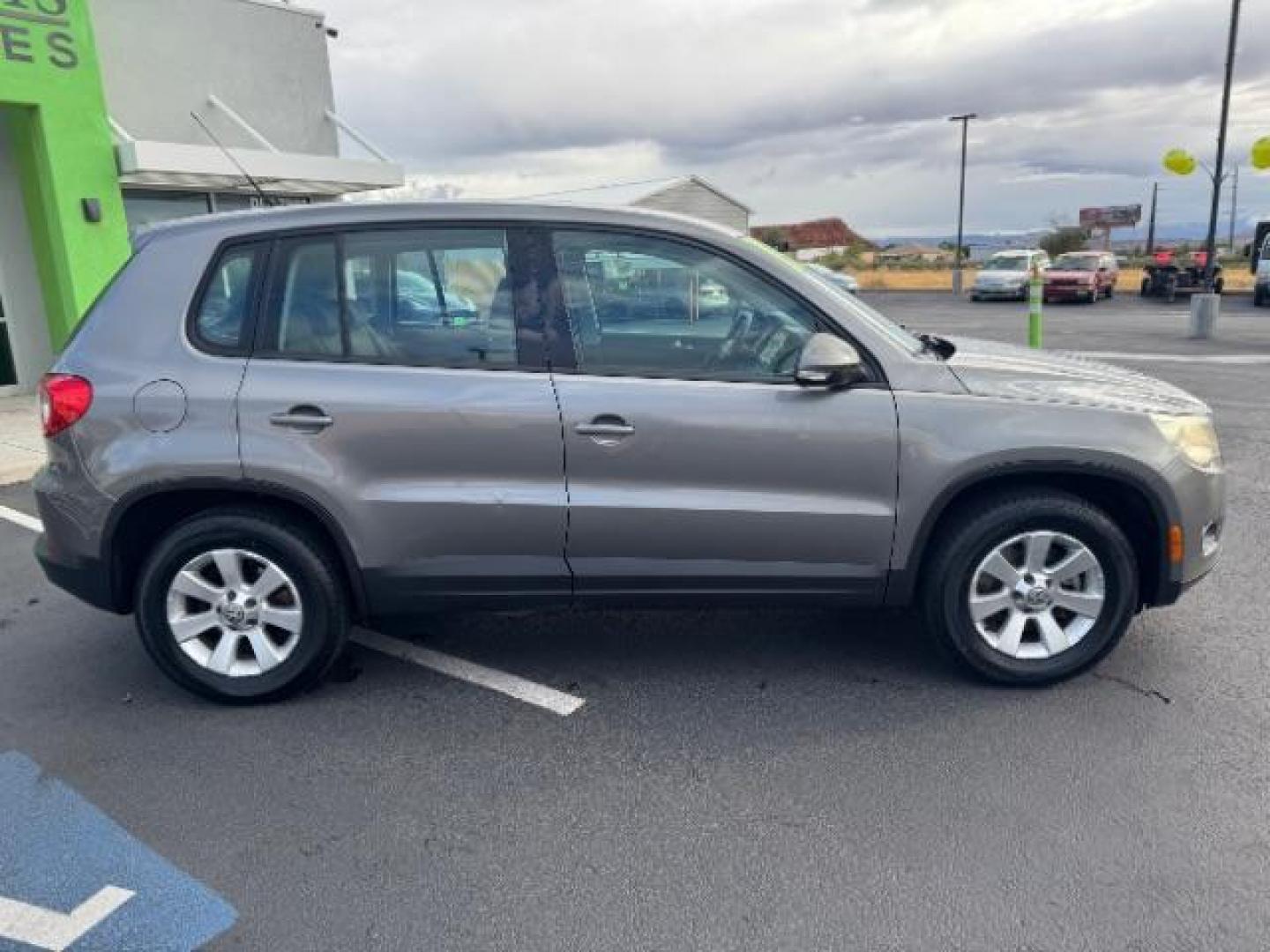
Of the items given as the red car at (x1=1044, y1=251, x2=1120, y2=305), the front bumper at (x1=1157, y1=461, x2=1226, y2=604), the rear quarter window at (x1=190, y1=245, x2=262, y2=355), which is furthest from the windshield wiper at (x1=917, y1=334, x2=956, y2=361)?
the red car at (x1=1044, y1=251, x2=1120, y2=305)

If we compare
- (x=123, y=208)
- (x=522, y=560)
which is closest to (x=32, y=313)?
(x=123, y=208)

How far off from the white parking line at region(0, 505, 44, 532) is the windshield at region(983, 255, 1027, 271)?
30061 mm

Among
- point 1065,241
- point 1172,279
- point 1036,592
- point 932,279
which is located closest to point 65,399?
point 1036,592

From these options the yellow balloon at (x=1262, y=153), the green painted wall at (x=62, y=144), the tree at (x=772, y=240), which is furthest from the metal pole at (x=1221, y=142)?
the green painted wall at (x=62, y=144)

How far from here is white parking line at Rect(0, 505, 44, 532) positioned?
5.95m

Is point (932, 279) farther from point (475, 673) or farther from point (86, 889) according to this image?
point (86, 889)

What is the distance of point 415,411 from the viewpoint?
3.24m

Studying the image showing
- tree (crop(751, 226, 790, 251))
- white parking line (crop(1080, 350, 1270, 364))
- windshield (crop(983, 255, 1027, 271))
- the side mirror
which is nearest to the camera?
the side mirror

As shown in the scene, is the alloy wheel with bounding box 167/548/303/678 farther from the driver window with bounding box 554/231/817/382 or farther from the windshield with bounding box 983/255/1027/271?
the windshield with bounding box 983/255/1027/271

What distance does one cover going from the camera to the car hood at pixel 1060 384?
11.0ft

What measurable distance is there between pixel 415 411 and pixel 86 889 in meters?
1.69

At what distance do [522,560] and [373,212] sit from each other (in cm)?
140

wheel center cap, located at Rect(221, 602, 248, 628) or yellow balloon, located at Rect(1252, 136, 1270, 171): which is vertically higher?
yellow balloon, located at Rect(1252, 136, 1270, 171)


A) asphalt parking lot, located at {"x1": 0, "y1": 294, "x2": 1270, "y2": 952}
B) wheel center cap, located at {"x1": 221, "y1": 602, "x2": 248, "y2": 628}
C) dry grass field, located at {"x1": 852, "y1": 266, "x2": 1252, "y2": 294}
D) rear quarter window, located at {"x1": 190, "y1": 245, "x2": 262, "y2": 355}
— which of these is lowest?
dry grass field, located at {"x1": 852, "y1": 266, "x2": 1252, "y2": 294}
